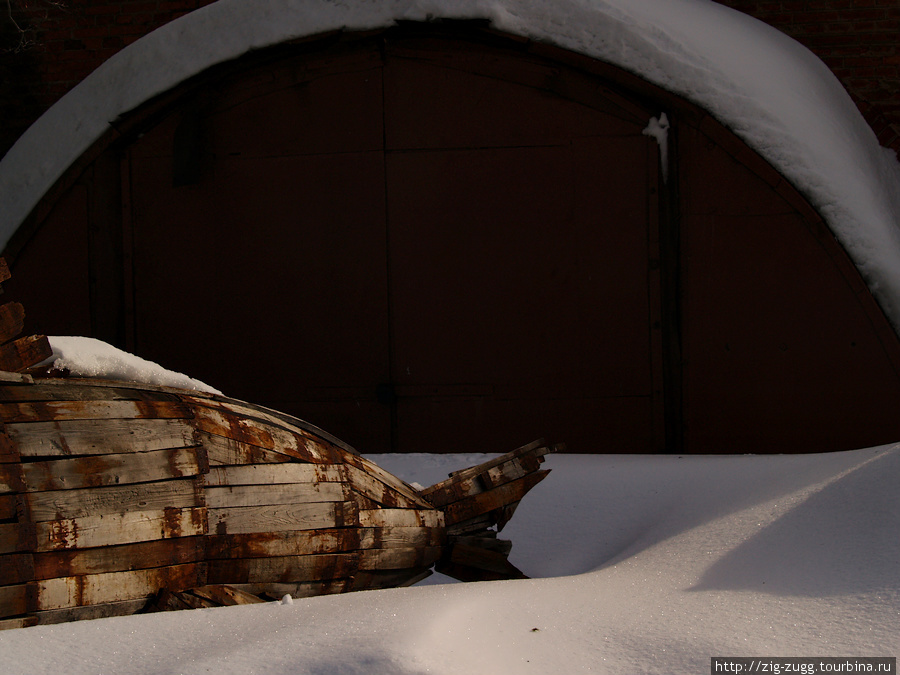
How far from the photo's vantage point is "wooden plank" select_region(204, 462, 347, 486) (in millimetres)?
2818

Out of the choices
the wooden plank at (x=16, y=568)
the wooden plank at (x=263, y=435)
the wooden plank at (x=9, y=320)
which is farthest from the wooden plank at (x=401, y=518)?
the wooden plank at (x=9, y=320)

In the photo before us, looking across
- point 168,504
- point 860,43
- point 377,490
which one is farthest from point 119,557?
point 860,43

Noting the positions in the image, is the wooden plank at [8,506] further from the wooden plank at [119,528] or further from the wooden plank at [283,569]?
the wooden plank at [283,569]

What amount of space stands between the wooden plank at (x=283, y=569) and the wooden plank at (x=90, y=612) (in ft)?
0.89

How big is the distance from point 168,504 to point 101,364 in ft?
1.83

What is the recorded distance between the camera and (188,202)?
5.76 meters

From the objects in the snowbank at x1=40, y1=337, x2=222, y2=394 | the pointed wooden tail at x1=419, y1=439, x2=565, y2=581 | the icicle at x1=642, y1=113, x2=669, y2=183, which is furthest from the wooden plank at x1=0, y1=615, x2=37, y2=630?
the icicle at x1=642, y1=113, x2=669, y2=183

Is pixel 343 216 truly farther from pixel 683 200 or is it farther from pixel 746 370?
pixel 746 370

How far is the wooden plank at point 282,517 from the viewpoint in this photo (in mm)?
2799

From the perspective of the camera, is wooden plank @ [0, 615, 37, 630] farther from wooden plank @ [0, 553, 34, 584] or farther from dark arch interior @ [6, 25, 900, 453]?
dark arch interior @ [6, 25, 900, 453]

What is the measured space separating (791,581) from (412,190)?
371 cm

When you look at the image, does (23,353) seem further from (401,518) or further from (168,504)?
→ (401,518)

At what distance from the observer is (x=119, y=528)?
2.55 m

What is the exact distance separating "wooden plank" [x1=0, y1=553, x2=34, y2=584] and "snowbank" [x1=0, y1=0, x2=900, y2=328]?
12.9ft
